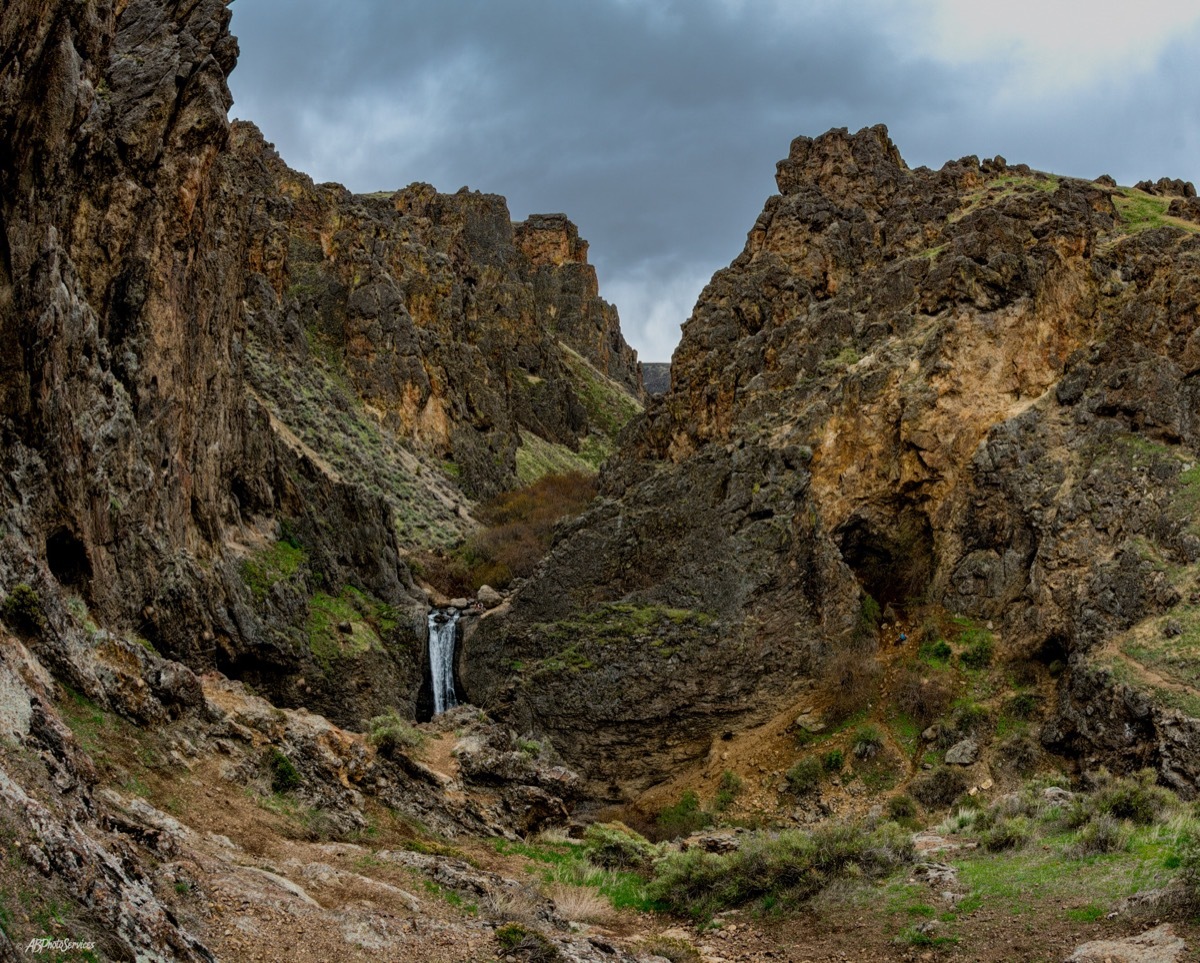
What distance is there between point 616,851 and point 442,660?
21561mm

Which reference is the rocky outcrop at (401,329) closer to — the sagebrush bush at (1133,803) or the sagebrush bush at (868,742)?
the sagebrush bush at (868,742)

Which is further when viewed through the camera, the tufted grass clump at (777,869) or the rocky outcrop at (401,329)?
the rocky outcrop at (401,329)

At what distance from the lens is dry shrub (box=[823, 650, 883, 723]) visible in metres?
33.0

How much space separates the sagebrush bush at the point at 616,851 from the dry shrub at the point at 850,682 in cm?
1389

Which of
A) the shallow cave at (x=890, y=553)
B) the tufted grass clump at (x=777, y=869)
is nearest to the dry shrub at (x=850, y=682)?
the shallow cave at (x=890, y=553)

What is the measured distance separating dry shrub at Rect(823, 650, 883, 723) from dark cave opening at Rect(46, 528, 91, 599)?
23.4 m

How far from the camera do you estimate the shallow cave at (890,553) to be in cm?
3819

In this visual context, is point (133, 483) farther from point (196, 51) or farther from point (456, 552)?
point (456, 552)

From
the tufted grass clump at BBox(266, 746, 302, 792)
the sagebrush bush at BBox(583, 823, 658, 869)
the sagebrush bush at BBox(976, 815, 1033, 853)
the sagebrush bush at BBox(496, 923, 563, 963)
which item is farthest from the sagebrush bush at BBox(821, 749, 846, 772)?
the sagebrush bush at BBox(496, 923, 563, 963)

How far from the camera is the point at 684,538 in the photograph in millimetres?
38594

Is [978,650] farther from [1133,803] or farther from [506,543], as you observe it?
[506,543]

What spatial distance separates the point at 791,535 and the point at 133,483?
23.3m

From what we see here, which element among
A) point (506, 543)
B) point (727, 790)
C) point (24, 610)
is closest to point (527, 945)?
point (24, 610)

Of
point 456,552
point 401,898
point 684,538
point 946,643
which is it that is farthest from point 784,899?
point 456,552
